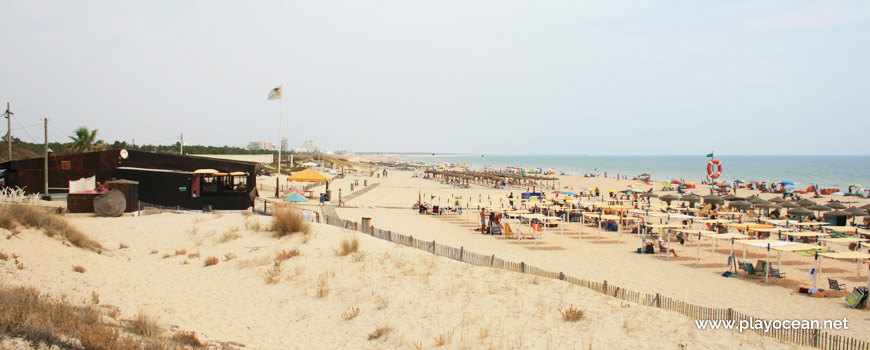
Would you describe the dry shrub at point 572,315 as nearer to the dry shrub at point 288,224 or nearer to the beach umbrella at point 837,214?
the dry shrub at point 288,224

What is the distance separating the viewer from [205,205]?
20203mm

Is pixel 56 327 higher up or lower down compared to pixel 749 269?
higher up

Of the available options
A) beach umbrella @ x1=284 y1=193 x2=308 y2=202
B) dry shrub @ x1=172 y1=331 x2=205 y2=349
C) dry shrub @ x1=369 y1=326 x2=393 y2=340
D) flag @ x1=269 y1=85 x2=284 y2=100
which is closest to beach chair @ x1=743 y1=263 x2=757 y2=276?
dry shrub @ x1=369 y1=326 x2=393 y2=340

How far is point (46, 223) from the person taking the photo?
1220 cm

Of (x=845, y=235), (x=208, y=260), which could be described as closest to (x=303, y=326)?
(x=208, y=260)

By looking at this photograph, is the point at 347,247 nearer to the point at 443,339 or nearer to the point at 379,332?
the point at 379,332

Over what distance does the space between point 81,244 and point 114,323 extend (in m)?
6.89

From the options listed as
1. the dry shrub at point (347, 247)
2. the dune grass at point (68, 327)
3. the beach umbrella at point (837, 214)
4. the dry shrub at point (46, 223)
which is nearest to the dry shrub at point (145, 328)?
the dune grass at point (68, 327)

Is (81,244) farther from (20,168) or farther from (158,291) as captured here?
(20,168)

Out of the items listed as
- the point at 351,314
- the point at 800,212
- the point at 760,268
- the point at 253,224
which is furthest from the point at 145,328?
the point at 800,212

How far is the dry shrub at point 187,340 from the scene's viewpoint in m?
6.68

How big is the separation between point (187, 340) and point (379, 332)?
2881 millimetres

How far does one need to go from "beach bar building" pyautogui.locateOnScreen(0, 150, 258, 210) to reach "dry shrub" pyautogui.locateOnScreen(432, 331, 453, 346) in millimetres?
15631

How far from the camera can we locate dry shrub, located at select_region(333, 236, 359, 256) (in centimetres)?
1227
